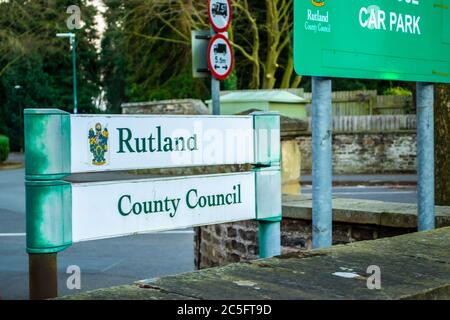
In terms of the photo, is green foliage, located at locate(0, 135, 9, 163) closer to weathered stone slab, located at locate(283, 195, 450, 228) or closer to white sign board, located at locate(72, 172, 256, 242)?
weathered stone slab, located at locate(283, 195, 450, 228)

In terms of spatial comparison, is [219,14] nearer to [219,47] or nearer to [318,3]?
[219,47]

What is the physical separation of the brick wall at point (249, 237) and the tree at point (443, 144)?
2.85ft

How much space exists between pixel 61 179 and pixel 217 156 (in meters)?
1.09

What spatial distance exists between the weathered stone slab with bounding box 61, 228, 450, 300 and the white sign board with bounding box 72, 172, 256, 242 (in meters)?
0.80

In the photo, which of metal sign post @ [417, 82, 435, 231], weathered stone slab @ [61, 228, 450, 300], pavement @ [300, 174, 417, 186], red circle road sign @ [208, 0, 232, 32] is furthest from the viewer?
pavement @ [300, 174, 417, 186]

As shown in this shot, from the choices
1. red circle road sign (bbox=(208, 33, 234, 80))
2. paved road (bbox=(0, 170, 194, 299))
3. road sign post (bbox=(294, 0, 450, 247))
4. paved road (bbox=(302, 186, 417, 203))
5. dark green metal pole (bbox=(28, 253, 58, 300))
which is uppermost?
red circle road sign (bbox=(208, 33, 234, 80))

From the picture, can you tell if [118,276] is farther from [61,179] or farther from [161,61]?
[161,61]

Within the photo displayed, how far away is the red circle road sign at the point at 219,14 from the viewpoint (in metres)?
8.98

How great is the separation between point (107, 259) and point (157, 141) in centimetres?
599

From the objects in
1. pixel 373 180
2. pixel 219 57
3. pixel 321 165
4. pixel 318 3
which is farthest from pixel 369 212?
pixel 373 180

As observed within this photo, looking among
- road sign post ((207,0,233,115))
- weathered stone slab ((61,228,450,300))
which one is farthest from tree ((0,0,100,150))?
weathered stone slab ((61,228,450,300))

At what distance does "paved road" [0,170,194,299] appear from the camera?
8.19 m

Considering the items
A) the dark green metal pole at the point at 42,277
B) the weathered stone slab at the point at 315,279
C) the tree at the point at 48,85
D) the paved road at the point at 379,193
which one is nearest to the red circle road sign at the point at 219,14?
the weathered stone slab at the point at 315,279

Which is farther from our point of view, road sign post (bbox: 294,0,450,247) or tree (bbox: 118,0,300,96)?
tree (bbox: 118,0,300,96)
